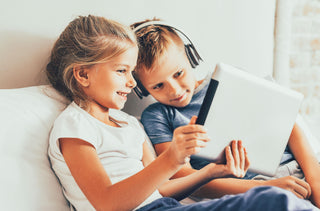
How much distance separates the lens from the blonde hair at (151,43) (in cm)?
100

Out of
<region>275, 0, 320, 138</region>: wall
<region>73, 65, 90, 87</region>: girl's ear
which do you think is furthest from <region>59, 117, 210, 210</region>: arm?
<region>275, 0, 320, 138</region>: wall

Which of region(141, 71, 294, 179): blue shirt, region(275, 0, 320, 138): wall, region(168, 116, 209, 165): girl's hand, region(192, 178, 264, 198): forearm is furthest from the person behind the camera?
region(275, 0, 320, 138): wall

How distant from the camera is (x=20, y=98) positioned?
0.82 meters

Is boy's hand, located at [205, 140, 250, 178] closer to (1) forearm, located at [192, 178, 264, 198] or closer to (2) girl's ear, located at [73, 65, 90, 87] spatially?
(1) forearm, located at [192, 178, 264, 198]

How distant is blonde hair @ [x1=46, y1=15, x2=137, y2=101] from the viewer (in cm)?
83

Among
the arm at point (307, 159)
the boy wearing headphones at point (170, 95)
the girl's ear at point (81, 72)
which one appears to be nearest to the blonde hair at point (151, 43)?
the boy wearing headphones at point (170, 95)

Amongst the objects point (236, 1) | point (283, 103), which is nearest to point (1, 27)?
point (283, 103)

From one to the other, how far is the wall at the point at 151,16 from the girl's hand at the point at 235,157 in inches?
23.8

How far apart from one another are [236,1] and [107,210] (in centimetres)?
116

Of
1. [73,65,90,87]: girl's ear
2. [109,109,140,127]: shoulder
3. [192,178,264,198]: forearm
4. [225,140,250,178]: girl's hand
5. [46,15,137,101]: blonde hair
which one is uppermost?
[46,15,137,101]: blonde hair

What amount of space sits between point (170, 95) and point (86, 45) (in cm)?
32

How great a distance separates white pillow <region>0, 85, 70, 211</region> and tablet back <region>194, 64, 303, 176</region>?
0.36 meters

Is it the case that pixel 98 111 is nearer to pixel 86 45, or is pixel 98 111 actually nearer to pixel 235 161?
pixel 86 45

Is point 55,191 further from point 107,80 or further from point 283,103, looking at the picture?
point 283,103
